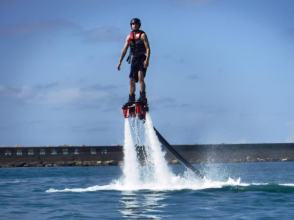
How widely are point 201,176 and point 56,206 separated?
8061 mm

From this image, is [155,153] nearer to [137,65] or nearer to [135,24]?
[137,65]

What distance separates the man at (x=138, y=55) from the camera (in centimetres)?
2250

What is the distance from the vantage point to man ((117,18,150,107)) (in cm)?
2250

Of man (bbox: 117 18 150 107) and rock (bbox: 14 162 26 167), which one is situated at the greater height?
man (bbox: 117 18 150 107)

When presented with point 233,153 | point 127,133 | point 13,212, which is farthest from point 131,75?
point 233,153

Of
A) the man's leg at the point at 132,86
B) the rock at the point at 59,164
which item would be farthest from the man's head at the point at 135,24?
the rock at the point at 59,164

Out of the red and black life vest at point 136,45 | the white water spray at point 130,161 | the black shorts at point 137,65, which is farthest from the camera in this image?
the white water spray at point 130,161

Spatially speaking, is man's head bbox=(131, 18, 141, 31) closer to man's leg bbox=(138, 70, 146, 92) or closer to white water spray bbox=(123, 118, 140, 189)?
man's leg bbox=(138, 70, 146, 92)

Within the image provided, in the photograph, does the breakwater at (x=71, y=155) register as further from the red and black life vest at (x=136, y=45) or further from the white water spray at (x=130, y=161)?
the red and black life vest at (x=136, y=45)

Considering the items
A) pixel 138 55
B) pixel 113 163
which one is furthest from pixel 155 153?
pixel 113 163

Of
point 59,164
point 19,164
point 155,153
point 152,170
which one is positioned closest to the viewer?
point 155,153

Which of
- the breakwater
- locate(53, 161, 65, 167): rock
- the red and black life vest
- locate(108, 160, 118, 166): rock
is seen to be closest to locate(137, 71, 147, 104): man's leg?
the red and black life vest

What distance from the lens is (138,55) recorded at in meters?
22.7

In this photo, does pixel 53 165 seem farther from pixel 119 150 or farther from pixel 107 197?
pixel 107 197
